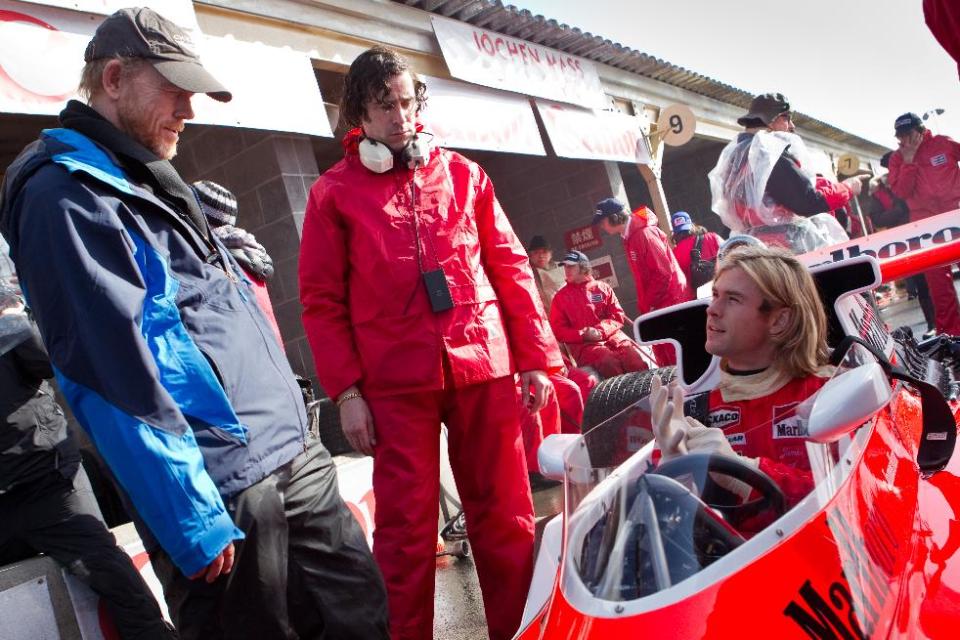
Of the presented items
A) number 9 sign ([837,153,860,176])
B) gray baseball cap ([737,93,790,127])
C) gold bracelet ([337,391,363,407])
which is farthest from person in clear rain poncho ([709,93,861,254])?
number 9 sign ([837,153,860,176])

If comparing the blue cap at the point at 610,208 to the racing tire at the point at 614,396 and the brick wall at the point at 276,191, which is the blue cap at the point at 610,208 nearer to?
the brick wall at the point at 276,191

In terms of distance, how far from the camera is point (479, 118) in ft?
24.0

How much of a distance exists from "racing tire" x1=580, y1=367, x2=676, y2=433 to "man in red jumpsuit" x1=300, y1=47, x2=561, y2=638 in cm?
115

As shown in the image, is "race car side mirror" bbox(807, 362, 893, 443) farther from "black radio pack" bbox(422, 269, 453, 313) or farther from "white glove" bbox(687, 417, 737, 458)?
"black radio pack" bbox(422, 269, 453, 313)

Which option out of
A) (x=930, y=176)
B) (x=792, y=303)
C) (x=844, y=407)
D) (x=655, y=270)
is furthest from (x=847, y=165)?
(x=844, y=407)

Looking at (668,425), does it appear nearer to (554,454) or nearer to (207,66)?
(554,454)

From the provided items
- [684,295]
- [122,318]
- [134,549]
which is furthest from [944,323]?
[122,318]

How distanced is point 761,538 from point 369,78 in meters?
1.83

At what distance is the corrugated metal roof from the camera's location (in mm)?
7652

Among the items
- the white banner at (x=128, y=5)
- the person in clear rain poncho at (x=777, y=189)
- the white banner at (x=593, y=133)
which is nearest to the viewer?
the white banner at (x=128, y=5)

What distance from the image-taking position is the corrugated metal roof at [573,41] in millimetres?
7652

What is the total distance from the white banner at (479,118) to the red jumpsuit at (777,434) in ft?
15.7

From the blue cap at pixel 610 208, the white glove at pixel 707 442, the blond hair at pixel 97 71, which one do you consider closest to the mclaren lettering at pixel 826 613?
the white glove at pixel 707 442

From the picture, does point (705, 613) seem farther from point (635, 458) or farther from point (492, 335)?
point (492, 335)
